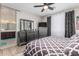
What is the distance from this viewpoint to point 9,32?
1015 mm

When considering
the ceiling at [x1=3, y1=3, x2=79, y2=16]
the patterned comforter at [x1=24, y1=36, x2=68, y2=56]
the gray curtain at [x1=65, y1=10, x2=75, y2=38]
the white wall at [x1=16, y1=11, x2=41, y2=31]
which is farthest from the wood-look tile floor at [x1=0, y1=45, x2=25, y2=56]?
the gray curtain at [x1=65, y1=10, x2=75, y2=38]

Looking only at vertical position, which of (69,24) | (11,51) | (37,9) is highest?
(37,9)

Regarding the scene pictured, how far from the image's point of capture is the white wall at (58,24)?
115cm

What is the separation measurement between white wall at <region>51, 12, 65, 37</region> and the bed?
8 cm

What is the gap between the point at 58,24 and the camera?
118cm

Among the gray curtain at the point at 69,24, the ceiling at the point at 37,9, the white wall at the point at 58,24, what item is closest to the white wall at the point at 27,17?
the ceiling at the point at 37,9

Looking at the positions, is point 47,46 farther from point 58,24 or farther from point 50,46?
point 58,24

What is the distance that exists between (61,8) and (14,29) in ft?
2.09

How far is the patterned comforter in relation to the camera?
39.0 inches

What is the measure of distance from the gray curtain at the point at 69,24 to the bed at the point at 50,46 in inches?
2.9

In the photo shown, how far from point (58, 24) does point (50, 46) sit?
32cm

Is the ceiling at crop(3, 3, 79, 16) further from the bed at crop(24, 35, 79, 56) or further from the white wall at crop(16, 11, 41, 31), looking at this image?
the bed at crop(24, 35, 79, 56)

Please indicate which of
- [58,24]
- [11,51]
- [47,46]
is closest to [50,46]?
[47,46]

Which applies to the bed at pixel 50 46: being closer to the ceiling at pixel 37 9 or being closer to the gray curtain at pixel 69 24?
the gray curtain at pixel 69 24
